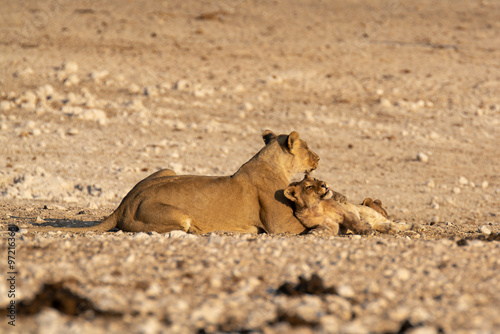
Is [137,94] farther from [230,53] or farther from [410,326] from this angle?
[410,326]

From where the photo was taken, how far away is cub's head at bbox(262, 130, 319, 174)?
834 cm

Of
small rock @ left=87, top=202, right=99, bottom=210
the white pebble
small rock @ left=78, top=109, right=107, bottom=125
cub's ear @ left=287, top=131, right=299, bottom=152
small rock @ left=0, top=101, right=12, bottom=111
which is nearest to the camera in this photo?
cub's ear @ left=287, top=131, right=299, bottom=152

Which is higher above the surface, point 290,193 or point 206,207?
point 290,193

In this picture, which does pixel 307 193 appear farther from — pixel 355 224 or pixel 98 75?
pixel 98 75

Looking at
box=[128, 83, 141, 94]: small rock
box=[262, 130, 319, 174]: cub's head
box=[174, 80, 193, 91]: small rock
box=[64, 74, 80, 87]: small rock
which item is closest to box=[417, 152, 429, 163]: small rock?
box=[262, 130, 319, 174]: cub's head

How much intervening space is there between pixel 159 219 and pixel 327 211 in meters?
1.97

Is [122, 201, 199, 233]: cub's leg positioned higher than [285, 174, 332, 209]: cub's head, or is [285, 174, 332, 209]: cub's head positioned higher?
[285, 174, 332, 209]: cub's head

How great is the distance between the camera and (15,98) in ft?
48.3

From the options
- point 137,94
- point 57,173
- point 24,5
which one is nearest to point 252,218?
point 57,173

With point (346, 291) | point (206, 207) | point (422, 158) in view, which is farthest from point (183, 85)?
point (346, 291)

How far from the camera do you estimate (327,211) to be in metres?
7.85

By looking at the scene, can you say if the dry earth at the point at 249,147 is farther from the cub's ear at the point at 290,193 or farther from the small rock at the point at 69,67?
the cub's ear at the point at 290,193

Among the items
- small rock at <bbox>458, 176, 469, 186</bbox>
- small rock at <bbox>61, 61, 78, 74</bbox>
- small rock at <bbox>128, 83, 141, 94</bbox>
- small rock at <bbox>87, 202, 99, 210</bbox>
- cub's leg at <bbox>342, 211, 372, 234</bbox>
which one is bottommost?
small rock at <bbox>87, 202, 99, 210</bbox>

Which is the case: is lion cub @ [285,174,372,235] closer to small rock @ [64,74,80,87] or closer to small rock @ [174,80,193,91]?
small rock @ [174,80,193,91]
